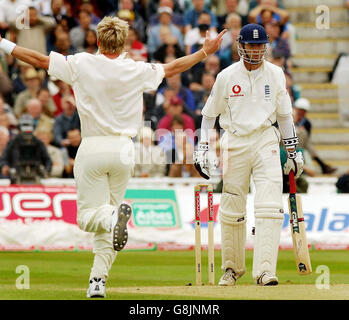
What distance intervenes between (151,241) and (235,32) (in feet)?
19.4

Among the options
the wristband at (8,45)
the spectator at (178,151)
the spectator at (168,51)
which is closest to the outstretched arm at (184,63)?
the wristband at (8,45)

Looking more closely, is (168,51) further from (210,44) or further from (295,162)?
(210,44)

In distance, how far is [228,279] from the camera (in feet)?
39.3

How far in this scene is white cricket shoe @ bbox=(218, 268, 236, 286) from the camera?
39.1 ft

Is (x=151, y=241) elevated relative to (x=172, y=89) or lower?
lower

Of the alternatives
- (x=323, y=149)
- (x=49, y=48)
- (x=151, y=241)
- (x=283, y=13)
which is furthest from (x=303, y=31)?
(x=151, y=241)

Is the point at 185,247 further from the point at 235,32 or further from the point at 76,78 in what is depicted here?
the point at 76,78

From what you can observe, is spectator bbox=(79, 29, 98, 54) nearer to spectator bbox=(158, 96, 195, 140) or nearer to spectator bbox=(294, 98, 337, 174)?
spectator bbox=(158, 96, 195, 140)

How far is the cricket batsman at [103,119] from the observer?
10484 mm

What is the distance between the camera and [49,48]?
22875 mm

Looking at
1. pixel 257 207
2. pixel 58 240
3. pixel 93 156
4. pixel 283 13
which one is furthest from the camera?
pixel 283 13

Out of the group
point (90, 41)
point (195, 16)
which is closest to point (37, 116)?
point (90, 41)

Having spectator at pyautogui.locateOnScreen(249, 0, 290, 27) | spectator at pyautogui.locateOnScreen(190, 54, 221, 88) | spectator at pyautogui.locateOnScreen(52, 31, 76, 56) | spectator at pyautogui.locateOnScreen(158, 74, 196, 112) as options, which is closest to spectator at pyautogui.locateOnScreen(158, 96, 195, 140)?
spectator at pyautogui.locateOnScreen(158, 74, 196, 112)

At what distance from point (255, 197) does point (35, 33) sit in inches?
454
